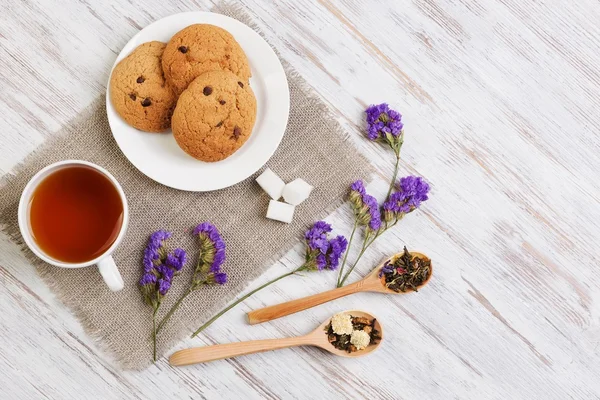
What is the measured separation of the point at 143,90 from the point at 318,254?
50cm

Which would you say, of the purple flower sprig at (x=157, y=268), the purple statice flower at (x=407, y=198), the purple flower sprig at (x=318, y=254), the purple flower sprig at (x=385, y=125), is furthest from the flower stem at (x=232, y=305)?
the purple flower sprig at (x=385, y=125)

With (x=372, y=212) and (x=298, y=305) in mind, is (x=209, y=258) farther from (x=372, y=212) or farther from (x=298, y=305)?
(x=372, y=212)

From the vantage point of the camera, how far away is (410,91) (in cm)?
137

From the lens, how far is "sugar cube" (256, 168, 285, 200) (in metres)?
1.30

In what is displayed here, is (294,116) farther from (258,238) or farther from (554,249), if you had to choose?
(554,249)

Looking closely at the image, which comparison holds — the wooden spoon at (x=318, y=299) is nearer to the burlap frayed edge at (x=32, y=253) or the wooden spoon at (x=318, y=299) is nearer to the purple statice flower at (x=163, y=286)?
the purple statice flower at (x=163, y=286)

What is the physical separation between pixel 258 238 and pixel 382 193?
0.98 ft

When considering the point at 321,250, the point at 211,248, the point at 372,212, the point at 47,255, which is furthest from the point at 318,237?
the point at 47,255

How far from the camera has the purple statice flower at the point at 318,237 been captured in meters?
1.29

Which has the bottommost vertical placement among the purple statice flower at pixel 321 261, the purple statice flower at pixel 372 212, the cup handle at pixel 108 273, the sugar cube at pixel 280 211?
the cup handle at pixel 108 273

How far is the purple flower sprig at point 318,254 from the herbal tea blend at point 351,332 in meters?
0.12

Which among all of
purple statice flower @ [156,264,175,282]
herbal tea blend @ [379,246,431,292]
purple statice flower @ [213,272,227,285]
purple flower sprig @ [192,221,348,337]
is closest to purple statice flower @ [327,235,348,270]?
purple flower sprig @ [192,221,348,337]

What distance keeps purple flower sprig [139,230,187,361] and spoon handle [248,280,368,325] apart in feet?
0.63

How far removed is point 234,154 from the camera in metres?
1.26
